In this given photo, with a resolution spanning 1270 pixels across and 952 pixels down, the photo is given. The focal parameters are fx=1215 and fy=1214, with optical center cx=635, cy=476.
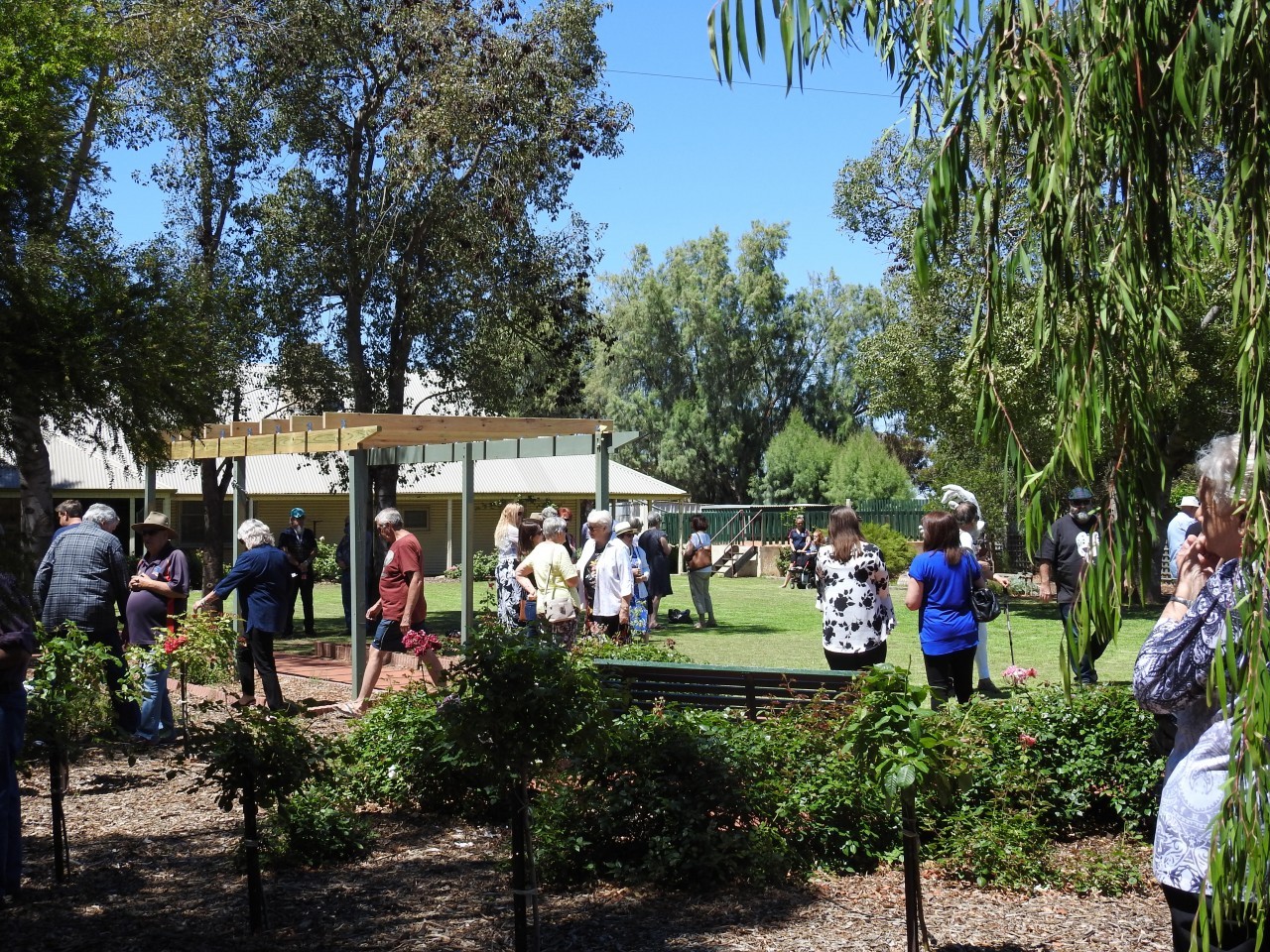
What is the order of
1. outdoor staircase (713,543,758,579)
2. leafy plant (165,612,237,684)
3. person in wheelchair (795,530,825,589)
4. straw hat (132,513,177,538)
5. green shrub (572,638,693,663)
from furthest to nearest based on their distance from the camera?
outdoor staircase (713,543,758,579) → person in wheelchair (795,530,825,589) → straw hat (132,513,177,538) → leafy plant (165,612,237,684) → green shrub (572,638,693,663)

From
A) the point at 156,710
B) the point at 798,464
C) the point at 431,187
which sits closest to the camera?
the point at 156,710

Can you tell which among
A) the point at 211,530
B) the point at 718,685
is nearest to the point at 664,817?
the point at 718,685

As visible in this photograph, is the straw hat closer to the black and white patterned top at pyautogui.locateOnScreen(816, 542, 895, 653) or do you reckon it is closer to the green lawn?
the black and white patterned top at pyautogui.locateOnScreen(816, 542, 895, 653)

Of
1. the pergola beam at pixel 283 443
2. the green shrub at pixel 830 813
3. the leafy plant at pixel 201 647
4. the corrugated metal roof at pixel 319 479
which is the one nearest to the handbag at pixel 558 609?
the leafy plant at pixel 201 647

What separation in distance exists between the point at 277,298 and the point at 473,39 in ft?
16.4

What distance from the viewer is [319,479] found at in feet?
126

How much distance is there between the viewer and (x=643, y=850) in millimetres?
5512

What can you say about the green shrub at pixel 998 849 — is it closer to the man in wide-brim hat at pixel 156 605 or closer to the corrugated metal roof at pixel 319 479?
the man in wide-brim hat at pixel 156 605

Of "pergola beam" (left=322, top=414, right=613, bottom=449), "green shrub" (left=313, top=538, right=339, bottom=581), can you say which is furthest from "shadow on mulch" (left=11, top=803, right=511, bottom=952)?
"green shrub" (left=313, top=538, right=339, bottom=581)

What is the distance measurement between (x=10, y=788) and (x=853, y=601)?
451 centimetres

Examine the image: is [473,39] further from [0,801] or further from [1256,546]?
[1256,546]

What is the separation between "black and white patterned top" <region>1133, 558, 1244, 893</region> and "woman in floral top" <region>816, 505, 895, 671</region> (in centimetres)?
444

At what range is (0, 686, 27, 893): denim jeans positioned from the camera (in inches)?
202

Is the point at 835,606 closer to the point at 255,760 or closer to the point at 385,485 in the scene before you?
the point at 255,760
